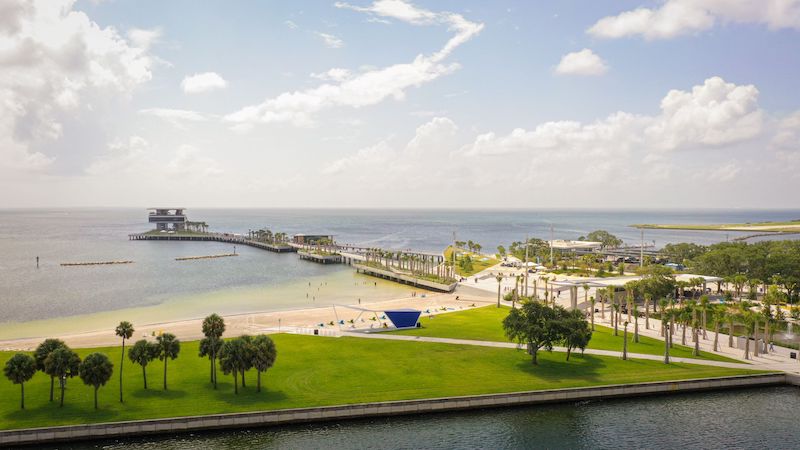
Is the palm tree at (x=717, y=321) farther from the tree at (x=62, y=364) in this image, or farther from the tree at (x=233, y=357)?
the tree at (x=62, y=364)

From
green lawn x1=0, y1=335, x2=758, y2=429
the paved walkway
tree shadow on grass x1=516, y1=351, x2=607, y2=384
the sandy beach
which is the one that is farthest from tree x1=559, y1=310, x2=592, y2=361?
the sandy beach

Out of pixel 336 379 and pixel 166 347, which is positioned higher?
pixel 166 347

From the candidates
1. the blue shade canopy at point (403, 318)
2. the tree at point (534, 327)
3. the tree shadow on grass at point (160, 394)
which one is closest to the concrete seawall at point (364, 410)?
the tree shadow on grass at point (160, 394)

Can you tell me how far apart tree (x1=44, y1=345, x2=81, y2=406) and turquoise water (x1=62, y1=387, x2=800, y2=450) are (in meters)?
6.92

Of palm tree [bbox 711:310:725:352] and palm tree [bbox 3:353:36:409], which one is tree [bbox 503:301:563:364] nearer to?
palm tree [bbox 711:310:725:352]

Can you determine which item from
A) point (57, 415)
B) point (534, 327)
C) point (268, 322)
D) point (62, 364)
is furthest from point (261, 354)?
point (268, 322)

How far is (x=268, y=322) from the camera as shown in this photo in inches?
3056

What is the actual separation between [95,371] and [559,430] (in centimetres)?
3843

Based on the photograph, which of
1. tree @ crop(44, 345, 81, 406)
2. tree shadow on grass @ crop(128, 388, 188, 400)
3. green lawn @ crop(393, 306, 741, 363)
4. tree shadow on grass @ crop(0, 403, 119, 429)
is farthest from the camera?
green lawn @ crop(393, 306, 741, 363)

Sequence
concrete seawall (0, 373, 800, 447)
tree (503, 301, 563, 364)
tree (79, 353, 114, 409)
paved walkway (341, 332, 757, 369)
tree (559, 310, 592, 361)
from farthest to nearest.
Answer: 1. paved walkway (341, 332, 757, 369)
2. tree (503, 301, 563, 364)
3. tree (559, 310, 592, 361)
4. tree (79, 353, 114, 409)
5. concrete seawall (0, 373, 800, 447)

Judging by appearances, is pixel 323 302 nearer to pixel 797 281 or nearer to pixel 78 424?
pixel 78 424

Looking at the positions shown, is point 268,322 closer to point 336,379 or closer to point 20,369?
point 336,379

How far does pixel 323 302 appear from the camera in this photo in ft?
331

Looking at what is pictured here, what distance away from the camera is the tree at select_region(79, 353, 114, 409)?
4106 cm
